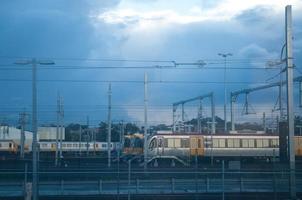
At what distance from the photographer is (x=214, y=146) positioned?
6184cm

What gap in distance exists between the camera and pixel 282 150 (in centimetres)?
3922

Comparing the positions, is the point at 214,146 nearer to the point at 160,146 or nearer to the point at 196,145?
the point at 196,145

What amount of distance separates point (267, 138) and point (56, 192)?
40240 millimetres

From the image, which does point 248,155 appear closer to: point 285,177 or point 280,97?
point 280,97

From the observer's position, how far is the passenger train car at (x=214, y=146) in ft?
198

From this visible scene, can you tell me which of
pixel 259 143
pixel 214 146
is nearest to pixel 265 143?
pixel 259 143

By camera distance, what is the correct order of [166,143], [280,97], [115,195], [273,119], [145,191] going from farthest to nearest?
[273,119]
[166,143]
[280,97]
[145,191]
[115,195]

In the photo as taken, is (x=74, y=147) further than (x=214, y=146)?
Yes

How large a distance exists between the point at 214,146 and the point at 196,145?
2.26 metres

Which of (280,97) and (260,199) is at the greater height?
(280,97)

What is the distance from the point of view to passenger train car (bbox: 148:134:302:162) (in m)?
60.5

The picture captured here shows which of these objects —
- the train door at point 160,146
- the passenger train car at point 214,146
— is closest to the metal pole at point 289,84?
the passenger train car at point 214,146

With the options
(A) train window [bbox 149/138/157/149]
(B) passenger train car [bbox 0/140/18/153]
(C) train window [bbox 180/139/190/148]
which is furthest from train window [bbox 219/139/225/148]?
(B) passenger train car [bbox 0/140/18/153]

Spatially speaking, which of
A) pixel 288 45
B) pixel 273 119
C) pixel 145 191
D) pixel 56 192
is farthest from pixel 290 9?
pixel 273 119
